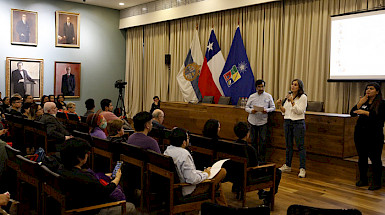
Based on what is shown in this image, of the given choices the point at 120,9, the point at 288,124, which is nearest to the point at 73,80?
the point at 120,9

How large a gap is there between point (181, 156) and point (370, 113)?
301 centimetres

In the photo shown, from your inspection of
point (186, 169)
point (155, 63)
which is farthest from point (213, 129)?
point (155, 63)

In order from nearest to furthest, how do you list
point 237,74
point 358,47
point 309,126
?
1. point 309,126
2. point 358,47
3. point 237,74

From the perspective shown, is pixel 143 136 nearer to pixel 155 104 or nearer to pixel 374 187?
pixel 374 187

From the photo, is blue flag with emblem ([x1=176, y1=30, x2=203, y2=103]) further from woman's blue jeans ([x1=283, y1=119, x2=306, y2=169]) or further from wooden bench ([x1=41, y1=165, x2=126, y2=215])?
wooden bench ([x1=41, y1=165, x2=126, y2=215])

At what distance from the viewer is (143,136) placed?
3.96 metres

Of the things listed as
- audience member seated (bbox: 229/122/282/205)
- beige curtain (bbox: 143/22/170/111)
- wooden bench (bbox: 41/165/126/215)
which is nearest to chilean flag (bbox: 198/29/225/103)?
beige curtain (bbox: 143/22/170/111)

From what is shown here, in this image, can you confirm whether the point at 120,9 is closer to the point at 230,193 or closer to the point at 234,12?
the point at 234,12

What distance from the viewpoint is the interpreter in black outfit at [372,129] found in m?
4.92

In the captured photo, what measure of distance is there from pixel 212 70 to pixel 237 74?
0.92 m

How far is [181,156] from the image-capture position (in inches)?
133

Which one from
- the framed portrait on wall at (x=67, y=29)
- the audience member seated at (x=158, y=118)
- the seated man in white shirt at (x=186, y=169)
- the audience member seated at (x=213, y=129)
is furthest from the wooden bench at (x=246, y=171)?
the framed portrait on wall at (x=67, y=29)

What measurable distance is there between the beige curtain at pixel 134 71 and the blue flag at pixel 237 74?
450 centimetres

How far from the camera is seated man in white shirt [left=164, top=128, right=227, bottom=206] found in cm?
331
